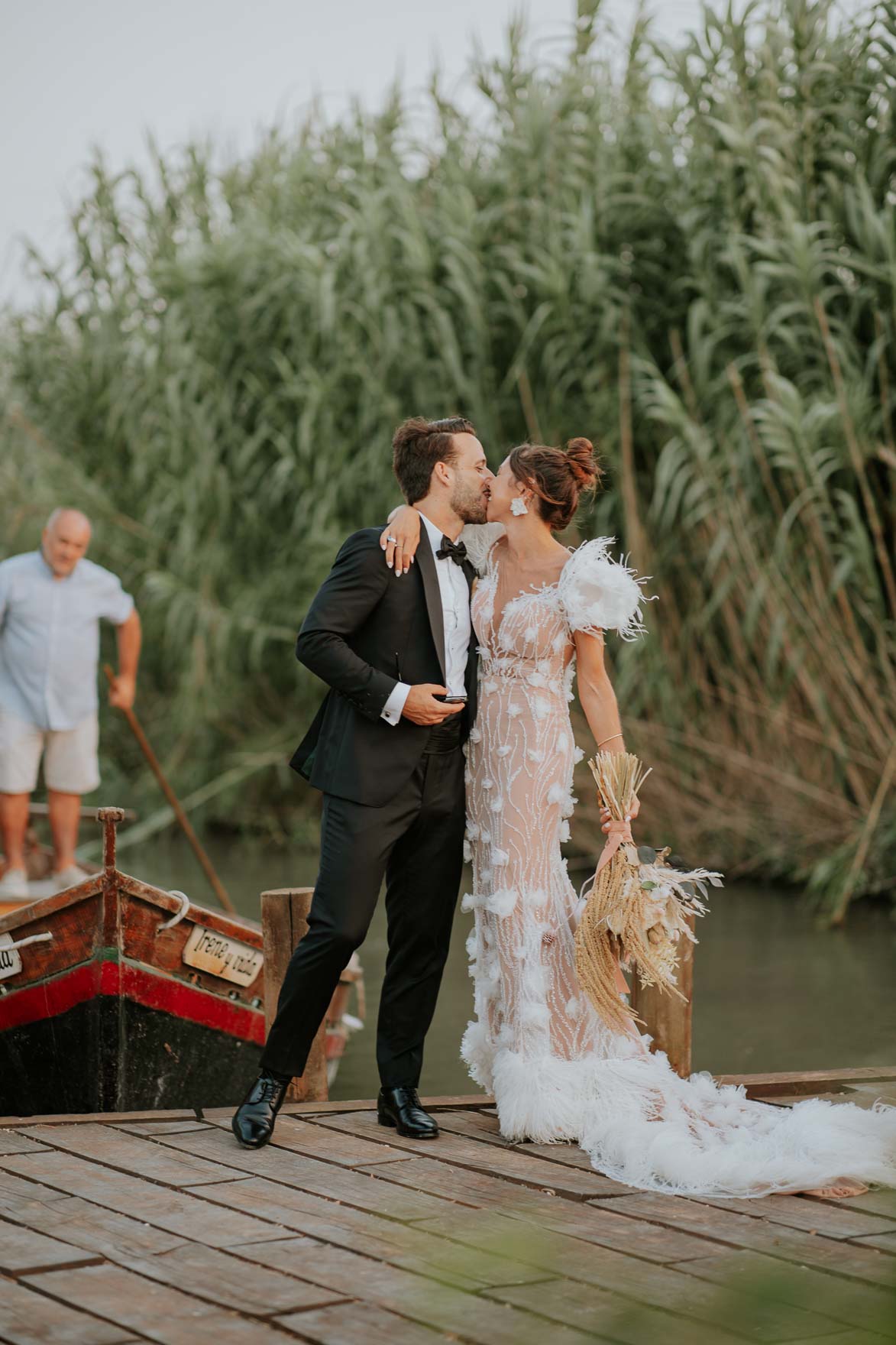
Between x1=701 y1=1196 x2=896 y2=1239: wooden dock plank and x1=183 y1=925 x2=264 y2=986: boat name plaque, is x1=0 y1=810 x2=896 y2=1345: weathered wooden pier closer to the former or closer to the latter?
x1=701 y1=1196 x2=896 y2=1239: wooden dock plank

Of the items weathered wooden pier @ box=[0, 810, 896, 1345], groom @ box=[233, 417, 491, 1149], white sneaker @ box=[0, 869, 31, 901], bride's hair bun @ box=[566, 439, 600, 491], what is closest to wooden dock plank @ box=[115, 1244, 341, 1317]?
weathered wooden pier @ box=[0, 810, 896, 1345]

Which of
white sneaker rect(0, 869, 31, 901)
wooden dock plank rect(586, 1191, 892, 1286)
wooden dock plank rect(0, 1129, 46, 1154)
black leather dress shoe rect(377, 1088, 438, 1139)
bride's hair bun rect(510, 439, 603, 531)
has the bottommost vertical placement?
wooden dock plank rect(586, 1191, 892, 1286)

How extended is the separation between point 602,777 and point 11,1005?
216 centimetres

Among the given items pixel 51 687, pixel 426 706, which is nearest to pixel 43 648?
pixel 51 687

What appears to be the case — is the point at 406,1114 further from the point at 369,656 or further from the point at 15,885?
the point at 15,885

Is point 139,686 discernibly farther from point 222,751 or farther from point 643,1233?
point 643,1233

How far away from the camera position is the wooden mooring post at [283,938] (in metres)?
3.96

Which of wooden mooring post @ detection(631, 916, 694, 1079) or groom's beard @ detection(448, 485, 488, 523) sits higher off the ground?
groom's beard @ detection(448, 485, 488, 523)

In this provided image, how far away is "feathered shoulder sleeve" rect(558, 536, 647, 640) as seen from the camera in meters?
3.52

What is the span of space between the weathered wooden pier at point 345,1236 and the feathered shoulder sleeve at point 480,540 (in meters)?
1.27

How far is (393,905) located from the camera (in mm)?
3602

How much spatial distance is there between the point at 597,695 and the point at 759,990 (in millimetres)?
4098

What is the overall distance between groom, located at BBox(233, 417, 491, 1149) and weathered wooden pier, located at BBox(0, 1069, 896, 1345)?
0.22m

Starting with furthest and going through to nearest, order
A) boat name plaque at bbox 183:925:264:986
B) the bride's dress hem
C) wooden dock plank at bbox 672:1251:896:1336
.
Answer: boat name plaque at bbox 183:925:264:986 < the bride's dress hem < wooden dock plank at bbox 672:1251:896:1336
